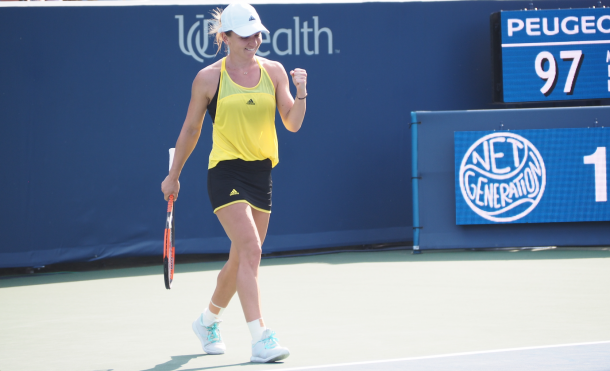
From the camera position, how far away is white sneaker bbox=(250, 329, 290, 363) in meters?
3.82

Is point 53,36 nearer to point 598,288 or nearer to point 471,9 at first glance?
point 471,9

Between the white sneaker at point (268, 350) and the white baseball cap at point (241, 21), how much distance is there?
4.85 ft

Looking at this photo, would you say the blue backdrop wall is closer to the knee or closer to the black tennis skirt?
the black tennis skirt

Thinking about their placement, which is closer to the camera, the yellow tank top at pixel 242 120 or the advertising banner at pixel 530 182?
the yellow tank top at pixel 242 120

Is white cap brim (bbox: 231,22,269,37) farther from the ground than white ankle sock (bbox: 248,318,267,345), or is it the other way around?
white cap brim (bbox: 231,22,269,37)

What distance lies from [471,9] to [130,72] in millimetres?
4106

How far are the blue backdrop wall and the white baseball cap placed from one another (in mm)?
4872

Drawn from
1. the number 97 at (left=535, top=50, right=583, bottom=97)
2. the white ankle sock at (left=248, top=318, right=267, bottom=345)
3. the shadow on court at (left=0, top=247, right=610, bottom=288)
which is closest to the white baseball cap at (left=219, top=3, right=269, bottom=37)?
the white ankle sock at (left=248, top=318, right=267, bottom=345)

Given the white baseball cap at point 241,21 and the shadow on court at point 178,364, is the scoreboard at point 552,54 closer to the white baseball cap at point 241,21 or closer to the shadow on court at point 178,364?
the white baseball cap at point 241,21

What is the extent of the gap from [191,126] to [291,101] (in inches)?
21.2

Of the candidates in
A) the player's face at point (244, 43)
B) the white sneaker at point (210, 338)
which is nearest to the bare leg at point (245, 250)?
the white sneaker at point (210, 338)

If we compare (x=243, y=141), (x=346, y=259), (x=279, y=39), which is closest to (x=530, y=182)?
(x=346, y=259)

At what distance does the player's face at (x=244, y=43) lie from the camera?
3.96 m

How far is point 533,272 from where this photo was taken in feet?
23.7
